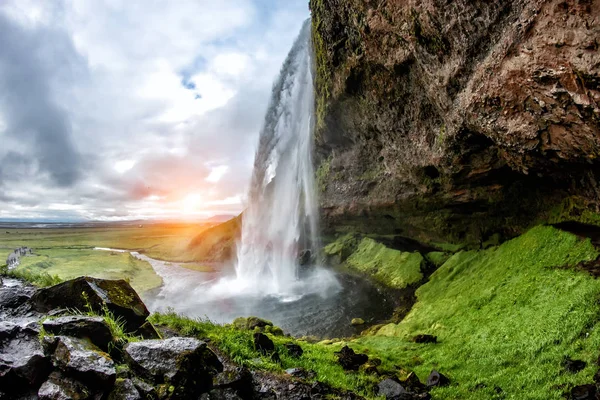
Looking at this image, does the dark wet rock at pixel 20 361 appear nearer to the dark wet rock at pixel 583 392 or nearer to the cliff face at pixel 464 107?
the dark wet rock at pixel 583 392

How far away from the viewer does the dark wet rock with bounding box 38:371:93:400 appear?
5.65 metres

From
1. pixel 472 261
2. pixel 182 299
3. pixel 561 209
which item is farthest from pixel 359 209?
pixel 182 299

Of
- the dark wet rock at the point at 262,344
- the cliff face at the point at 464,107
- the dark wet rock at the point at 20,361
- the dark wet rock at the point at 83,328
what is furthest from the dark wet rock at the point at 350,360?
the cliff face at the point at 464,107

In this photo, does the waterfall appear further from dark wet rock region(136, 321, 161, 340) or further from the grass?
dark wet rock region(136, 321, 161, 340)

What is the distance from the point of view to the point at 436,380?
11453 mm

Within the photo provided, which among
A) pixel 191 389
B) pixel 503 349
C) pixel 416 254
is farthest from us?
pixel 416 254

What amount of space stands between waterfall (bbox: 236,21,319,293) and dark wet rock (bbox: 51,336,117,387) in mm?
37909

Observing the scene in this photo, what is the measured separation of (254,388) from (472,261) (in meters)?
23.6

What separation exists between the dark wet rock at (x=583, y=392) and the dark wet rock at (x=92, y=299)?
12.9m

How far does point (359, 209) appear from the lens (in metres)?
39.8

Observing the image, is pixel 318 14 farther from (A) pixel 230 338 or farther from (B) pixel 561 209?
(A) pixel 230 338

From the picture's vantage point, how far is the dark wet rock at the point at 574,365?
32.4 ft

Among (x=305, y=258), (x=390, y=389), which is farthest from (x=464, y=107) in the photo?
(x=305, y=258)

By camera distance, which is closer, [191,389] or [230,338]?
[191,389]
